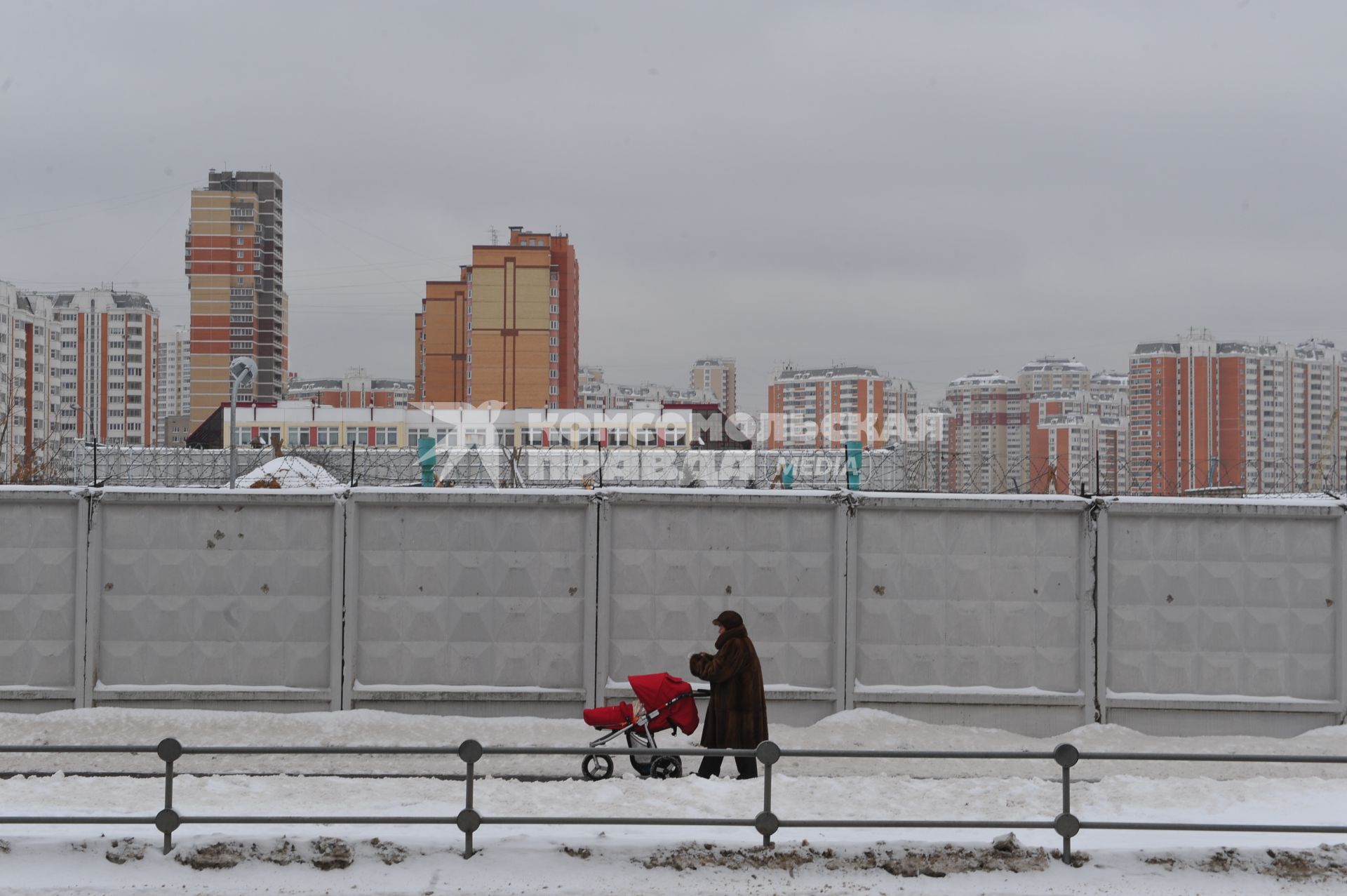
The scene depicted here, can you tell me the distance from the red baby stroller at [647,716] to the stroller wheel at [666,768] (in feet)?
0.19

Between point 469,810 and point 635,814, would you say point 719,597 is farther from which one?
point 469,810

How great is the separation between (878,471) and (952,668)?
4848 centimetres

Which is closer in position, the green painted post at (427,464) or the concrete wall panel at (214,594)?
the concrete wall panel at (214,594)

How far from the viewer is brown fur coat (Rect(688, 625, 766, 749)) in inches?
422

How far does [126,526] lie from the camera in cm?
1255

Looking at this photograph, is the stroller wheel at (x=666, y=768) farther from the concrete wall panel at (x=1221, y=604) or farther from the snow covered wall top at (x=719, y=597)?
the concrete wall panel at (x=1221, y=604)

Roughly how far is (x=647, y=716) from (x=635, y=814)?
1.92 metres

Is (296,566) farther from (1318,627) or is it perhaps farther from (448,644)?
(1318,627)

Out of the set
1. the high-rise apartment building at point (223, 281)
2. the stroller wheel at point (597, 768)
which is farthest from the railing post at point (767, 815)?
the high-rise apartment building at point (223, 281)

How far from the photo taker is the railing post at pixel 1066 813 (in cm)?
820

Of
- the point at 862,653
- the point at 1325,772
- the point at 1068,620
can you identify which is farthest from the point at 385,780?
the point at 1325,772

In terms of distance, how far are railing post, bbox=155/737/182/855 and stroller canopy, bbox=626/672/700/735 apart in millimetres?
4046

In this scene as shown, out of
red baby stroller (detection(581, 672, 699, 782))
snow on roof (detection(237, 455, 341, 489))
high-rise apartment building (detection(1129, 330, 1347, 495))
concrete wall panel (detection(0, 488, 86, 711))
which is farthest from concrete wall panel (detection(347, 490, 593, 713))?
high-rise apartment building (detection(1129, 330, 1347, 495))

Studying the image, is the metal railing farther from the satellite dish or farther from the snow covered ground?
the satellite dish
